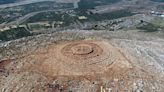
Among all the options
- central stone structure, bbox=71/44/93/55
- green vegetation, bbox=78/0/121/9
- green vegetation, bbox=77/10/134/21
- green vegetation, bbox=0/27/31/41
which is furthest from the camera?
green vegetation, bbox=78/0/121/9

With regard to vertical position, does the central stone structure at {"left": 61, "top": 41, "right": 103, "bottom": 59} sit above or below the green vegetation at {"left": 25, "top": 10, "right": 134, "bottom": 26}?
above

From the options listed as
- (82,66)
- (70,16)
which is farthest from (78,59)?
(70,16)

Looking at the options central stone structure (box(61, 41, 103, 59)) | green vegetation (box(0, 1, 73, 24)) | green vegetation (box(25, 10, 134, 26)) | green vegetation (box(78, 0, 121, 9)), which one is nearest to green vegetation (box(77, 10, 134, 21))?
green vegetation (box(25, 10, 134, 26))

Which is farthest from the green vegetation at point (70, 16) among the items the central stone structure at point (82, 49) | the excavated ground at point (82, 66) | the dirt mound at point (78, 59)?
the dirt mound at point (78, 59)

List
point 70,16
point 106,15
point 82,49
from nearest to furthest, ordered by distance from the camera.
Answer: point 82,49, point 70,16, point 106,15

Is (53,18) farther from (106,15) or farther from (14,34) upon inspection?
(14,34)

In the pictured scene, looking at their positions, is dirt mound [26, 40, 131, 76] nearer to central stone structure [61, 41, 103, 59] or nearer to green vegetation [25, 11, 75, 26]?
central stone structure [61, 41, 103, 59]
